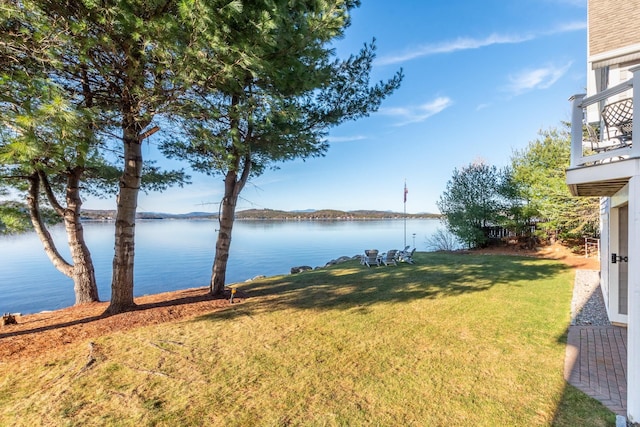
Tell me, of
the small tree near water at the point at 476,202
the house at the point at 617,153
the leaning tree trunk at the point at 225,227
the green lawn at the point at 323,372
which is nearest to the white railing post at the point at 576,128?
the house at the point at 617,153

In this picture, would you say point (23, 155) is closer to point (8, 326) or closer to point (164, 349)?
point (164, 349)

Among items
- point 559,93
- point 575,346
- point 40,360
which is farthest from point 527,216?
point 40,360

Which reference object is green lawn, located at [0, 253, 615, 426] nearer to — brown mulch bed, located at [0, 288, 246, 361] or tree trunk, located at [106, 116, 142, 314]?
brown mulch bed, located at [0, 288, 246, 361]

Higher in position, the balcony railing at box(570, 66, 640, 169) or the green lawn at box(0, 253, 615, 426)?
the balcony railing at box(570, 66, 640, 169)

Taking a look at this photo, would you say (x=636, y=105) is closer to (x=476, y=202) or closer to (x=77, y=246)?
(x=77, y=246)

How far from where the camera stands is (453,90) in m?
16.7

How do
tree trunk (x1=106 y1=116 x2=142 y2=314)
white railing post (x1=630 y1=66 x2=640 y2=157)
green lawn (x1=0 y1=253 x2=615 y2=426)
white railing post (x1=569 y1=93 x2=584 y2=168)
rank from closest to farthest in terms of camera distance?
white railing post (x1=630 y1=66 x2=640 y2=157) < green lawn (x1=0 y1=253 x2=615 y2=426) < white railing post (x1=569 y1=93 x2=584 y2=168) < tree trunk (x1=106 y1=116 x2=142 y2=314)

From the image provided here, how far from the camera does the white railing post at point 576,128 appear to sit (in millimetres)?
3793

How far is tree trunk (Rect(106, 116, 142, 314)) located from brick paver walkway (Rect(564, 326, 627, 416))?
7.97 meters

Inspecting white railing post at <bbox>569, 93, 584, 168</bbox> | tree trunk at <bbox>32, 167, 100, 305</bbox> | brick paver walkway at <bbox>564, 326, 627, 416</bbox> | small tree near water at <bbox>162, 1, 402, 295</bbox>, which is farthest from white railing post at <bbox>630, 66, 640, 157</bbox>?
tree trunk at <bbox>32, 167, 100, 305</bbox>

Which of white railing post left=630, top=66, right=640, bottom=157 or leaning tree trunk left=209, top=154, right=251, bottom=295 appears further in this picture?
leaning tree trunk left=209, top=154, right=251, bottom=295

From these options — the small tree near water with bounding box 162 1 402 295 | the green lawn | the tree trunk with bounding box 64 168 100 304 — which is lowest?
the green lawn

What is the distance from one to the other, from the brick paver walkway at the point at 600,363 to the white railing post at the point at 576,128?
9.18ft

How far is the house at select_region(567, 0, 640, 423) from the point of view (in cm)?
286
